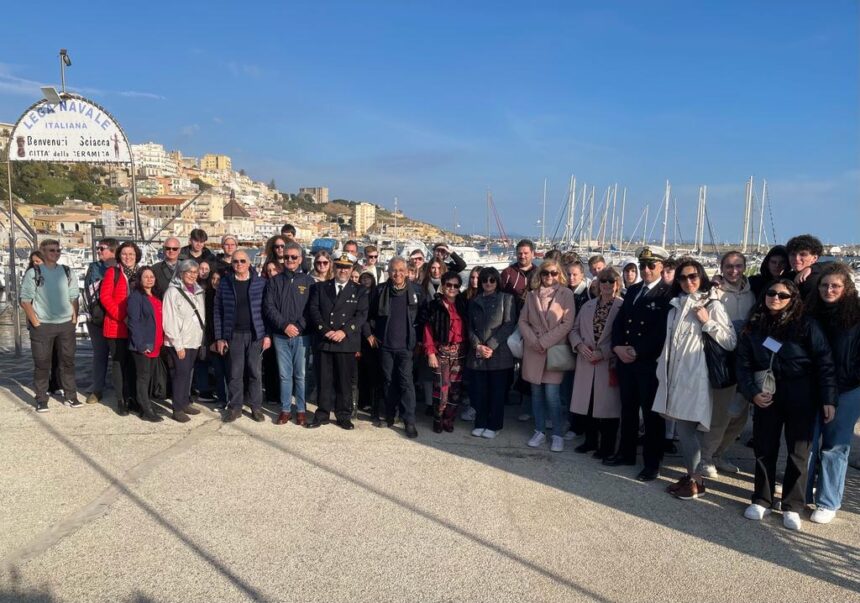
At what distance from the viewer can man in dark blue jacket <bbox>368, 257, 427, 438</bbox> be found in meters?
5.62

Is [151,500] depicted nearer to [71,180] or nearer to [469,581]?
[469,581]

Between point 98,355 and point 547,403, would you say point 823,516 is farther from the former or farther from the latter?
point 98,355

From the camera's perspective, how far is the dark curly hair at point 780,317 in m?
3.86

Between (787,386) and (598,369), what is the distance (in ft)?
4.96

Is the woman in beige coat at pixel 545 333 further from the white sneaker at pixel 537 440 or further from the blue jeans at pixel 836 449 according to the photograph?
the blue jeans at pixel 836 449

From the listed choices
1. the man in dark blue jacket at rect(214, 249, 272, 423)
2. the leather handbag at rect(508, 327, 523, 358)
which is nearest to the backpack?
the man in dark blue jacket at rect(214, 249, 272, 423)

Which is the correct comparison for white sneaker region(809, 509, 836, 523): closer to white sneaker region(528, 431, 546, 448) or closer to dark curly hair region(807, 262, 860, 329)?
dark curly hair region(807, 262, 860, 329)

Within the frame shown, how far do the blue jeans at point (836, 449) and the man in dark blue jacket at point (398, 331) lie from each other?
3.31m

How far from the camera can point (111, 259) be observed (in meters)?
6.59

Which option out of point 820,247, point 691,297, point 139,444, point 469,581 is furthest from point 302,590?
point 820,247

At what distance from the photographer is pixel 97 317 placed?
607 centimetres

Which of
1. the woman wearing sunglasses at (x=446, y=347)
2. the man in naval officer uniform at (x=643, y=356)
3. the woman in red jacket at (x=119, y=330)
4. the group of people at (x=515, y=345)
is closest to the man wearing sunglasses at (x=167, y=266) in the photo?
the group of people at (x=515, y=345)

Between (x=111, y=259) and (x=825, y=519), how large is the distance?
24.0 feet

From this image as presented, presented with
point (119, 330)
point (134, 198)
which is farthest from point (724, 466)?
point (134, 198)
